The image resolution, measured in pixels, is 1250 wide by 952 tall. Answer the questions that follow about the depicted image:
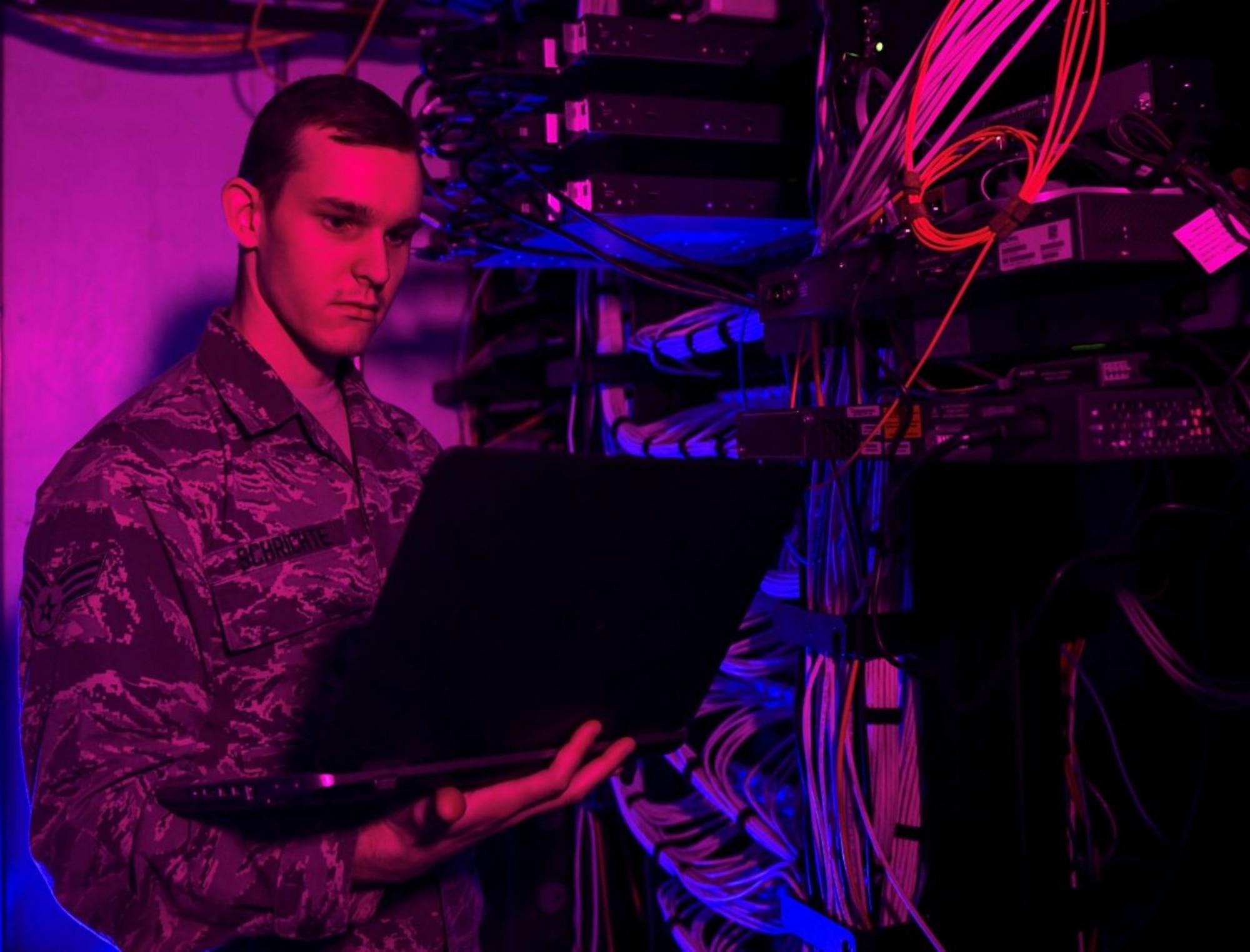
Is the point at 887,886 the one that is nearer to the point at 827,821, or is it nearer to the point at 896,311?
the point at 827,821

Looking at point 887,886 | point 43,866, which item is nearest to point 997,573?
point 887,886

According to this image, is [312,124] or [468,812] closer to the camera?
[468,812]

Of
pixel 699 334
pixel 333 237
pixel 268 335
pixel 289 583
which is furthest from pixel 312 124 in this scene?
pixel 699 334

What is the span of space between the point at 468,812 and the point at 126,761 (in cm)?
33

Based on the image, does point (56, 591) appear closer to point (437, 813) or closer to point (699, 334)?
point (437, 813)

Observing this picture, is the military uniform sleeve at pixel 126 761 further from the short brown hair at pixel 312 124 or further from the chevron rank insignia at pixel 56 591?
the short brown hair at pixel 312 124

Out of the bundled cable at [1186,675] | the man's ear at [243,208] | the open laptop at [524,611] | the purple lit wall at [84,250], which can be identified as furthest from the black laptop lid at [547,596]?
the purple lit wall at [84,250]

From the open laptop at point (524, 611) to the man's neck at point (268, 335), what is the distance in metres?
0.60

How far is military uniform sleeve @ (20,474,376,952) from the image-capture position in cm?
110

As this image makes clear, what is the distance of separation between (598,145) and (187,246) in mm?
1291

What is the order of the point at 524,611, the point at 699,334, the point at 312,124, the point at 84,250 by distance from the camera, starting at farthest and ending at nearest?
the point at 84,250 < the point at 699,334 < the point at 312,124 < the point at 524,611

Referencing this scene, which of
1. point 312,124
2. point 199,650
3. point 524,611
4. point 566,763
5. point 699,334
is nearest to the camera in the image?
point 524,611

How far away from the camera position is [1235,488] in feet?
4.54

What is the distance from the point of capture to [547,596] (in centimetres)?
98
